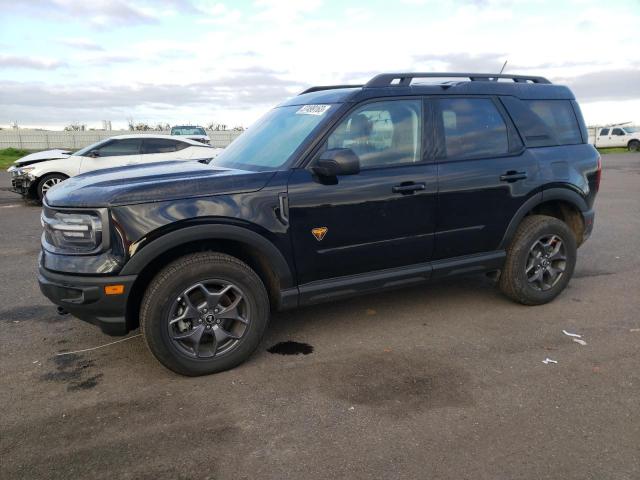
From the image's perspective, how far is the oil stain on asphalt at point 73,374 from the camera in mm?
3436

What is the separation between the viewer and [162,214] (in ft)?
10.7

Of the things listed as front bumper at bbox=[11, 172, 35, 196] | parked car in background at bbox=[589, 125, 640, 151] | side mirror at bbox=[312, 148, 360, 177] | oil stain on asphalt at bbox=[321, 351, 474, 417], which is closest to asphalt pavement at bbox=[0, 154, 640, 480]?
oil stain on asphalt at bbox=[321, 351, 474, 417]

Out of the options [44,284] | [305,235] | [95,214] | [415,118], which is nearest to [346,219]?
[305,235]

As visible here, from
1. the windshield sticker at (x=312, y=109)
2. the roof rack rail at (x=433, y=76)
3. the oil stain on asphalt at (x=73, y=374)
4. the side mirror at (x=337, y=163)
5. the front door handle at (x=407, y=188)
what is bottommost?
the oil stain on asphalt at (x=73, y=374)

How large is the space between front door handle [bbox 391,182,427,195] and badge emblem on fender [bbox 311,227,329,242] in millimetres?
617

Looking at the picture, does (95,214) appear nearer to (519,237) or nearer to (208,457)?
(208,457)

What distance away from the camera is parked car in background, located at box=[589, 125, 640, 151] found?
3534 cm

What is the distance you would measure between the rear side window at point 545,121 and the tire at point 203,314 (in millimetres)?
2705

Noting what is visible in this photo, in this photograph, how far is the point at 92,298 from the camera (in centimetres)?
323

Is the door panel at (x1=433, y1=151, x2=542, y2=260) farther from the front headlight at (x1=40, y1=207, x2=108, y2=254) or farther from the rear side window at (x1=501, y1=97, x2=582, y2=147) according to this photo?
the front headlight at (x1=40, y1=207, x2=108, y2=254)

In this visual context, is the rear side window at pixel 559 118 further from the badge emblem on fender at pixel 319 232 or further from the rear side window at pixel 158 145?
the rear side window at pixel 158 145

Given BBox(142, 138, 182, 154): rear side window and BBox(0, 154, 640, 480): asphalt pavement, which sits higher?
BBox(142, 138, 182, 154): rear side window

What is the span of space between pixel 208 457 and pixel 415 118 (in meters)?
2.84

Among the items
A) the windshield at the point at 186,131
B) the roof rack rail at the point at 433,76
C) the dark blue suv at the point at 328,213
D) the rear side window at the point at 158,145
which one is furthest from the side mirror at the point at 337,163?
the windshield at the point at 186,131
